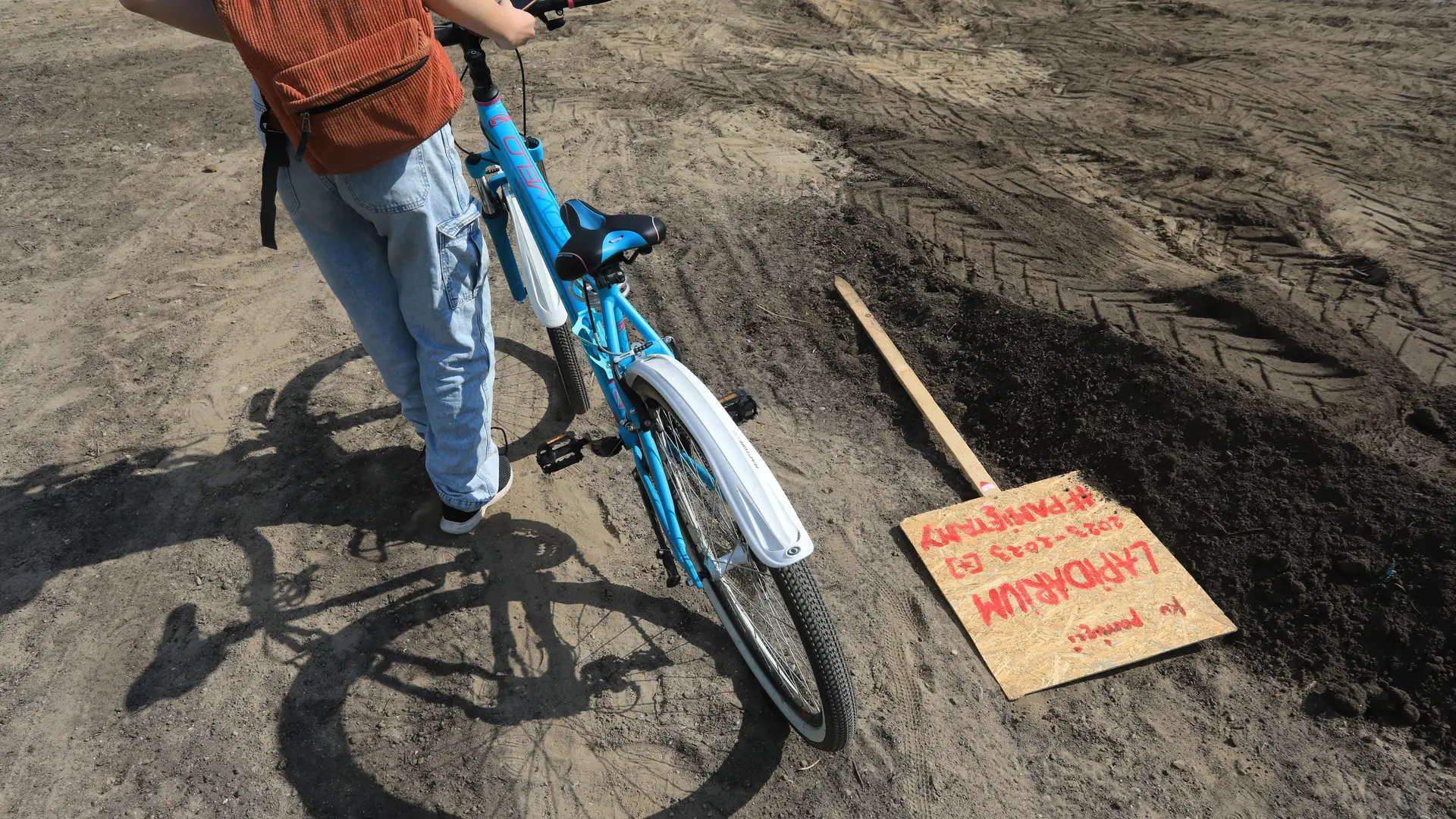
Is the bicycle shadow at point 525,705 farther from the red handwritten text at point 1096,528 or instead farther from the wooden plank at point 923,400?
the red handwritten text at point 1096,528

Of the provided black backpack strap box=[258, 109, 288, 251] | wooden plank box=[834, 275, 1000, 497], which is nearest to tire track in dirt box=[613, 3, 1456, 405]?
wooden plank box=[834, 275, 1000, 497]

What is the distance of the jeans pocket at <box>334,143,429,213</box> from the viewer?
227cm

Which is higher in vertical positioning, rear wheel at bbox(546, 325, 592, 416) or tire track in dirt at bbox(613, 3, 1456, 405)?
tire track in dirt at bbox(613, 3, 1456, 405)

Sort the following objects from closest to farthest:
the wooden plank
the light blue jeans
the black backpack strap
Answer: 1. the black backpack strap
2. the light blue jeans
3. the wooden plank

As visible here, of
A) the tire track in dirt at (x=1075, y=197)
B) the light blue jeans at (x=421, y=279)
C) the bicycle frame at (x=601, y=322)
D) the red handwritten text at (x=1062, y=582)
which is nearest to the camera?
the light blue jeans at (x=421, y=279)

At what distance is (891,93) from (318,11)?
18.4 ft

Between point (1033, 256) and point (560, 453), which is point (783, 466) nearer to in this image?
point (560, 453)

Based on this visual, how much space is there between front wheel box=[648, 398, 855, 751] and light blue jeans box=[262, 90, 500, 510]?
2.67 ft

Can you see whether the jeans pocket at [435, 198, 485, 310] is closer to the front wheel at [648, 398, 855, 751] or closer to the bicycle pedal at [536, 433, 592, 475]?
the bicycle pedal at [536, 433, 592, 475]

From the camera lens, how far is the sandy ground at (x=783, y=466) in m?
2.60

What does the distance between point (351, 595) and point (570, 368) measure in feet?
4.30

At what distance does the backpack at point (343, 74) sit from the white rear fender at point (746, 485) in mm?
1034

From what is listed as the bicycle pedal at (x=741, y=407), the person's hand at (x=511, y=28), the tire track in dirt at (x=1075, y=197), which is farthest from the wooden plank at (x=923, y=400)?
the person's hand at (x=511, y=28)

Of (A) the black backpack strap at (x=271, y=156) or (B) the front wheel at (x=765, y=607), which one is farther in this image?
(A) the black backpack strap at (x=271, y=156)
